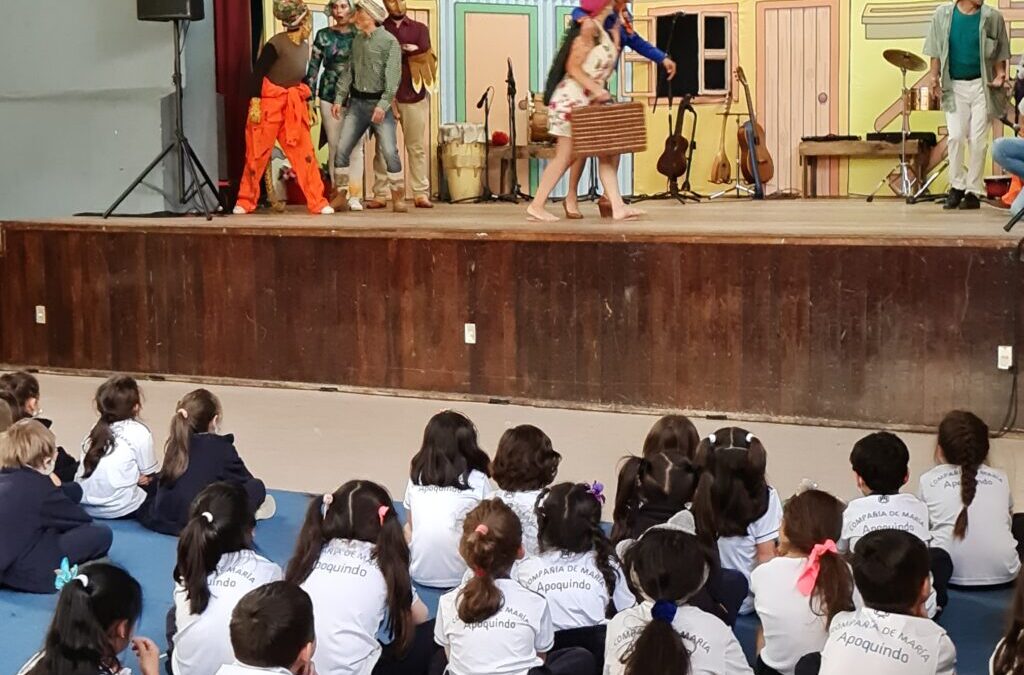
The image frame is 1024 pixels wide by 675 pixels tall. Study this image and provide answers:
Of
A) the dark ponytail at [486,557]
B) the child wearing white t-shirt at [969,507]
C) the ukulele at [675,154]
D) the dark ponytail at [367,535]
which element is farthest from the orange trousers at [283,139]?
the dark ponytail at [486,557]

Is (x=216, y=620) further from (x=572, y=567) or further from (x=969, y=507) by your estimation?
(x=969, y=507)

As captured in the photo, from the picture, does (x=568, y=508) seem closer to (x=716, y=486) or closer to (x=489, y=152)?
(x=716, y=486)

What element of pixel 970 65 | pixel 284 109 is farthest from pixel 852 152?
pixel 284 109

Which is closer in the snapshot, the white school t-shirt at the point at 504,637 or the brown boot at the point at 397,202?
the white school t-shirt at the point at 504,637

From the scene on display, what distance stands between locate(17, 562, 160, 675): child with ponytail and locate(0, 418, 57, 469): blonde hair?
1.34 meters

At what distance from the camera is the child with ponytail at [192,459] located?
14.7 ft

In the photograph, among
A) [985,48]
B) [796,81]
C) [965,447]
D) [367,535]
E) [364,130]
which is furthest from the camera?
[796,81]

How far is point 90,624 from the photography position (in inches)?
97.7

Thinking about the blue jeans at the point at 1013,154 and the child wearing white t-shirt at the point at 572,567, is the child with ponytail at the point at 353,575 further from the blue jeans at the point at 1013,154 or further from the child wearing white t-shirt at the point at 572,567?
the blue jeans at the point at 1013,154

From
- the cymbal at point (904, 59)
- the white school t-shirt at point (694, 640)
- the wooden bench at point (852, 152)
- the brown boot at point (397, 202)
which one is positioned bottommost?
the white school t-shirt at point (694, 640)

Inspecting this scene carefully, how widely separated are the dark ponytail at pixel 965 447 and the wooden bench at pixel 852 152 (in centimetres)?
779

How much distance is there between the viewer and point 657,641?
256 cm

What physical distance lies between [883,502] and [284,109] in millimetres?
5790

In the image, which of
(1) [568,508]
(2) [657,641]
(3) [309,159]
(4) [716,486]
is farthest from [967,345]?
(3) [309,159]
